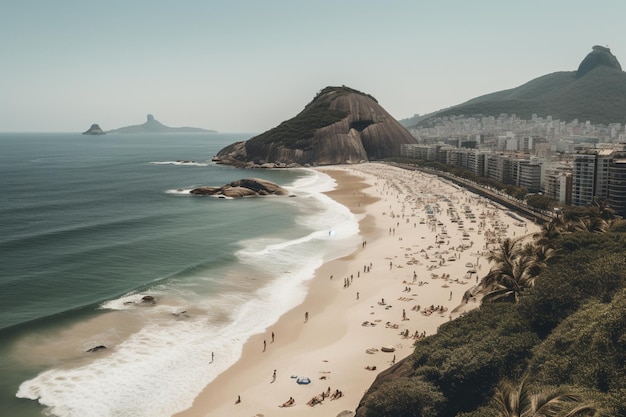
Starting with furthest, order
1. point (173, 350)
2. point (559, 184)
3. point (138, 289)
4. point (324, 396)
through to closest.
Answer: point (559, 184)
point (138, 289)
point (173, 350)
point (324, 396)

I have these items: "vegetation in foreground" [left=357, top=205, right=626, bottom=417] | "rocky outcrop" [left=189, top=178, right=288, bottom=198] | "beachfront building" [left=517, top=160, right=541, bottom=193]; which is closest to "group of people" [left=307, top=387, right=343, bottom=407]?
"vegetation in foreground" [left=357, top=205, right=626, bottom=417]

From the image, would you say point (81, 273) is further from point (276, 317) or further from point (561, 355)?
point (561, 355)

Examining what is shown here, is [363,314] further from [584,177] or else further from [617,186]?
[584,177]

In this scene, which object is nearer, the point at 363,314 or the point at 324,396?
the point at 324,396

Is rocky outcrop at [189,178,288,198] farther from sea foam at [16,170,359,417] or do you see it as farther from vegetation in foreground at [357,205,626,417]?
vegetation in foreground at [357,205,626,417]

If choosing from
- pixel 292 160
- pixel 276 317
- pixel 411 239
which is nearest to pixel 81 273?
pixel 276 317

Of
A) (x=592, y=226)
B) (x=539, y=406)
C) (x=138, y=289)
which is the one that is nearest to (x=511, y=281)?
(x=592, y=226)

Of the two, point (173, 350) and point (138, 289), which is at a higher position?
point (138, 289)

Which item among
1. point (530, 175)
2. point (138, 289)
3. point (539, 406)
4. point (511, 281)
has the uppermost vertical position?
point (539, 406)
